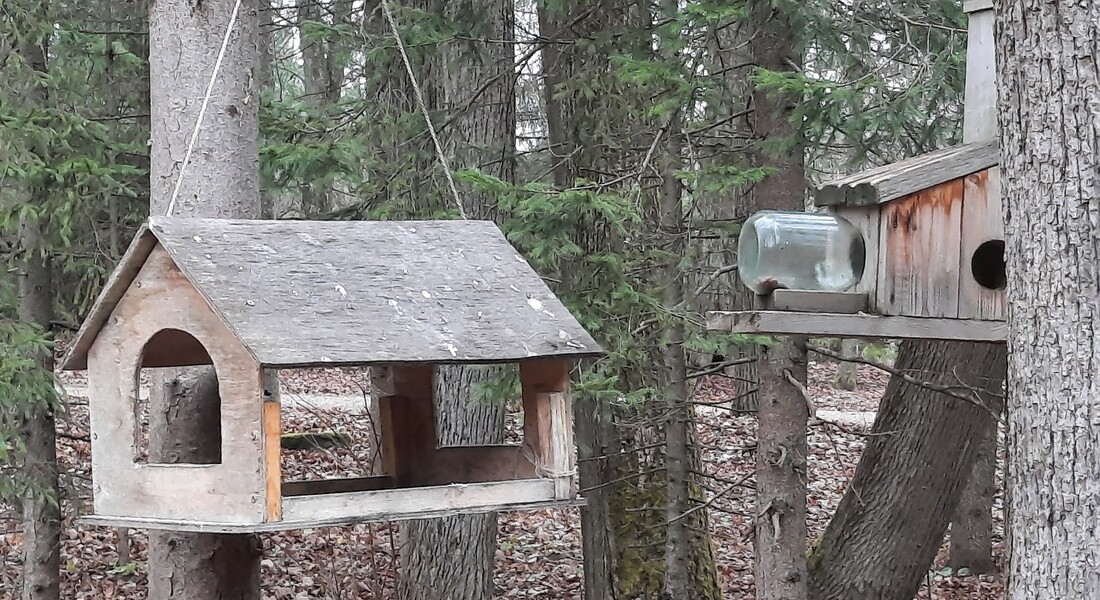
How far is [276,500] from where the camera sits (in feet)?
11.1

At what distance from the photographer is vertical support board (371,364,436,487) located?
4.95 metres

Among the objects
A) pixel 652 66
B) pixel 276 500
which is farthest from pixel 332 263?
pixel 652 66

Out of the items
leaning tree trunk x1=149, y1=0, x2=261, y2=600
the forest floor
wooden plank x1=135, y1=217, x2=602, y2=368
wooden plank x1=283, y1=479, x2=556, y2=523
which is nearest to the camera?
wooden plank x1=135, y1=217, x2=602, y2=368

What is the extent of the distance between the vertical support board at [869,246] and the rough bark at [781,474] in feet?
5.69

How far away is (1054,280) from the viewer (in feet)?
10.7

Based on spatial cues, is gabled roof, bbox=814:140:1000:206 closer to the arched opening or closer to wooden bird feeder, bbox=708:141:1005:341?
wooden bird feeder, bbox=708:141:1005:341

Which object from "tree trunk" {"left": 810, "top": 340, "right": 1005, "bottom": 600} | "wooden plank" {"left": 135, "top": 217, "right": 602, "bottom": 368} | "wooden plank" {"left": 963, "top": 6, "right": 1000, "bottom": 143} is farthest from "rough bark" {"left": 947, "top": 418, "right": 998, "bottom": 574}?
"wooden plank" {"left": 135, "top": 217, "right": 602, "bottom": 368}

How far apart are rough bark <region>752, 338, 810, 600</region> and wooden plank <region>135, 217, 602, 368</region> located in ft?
7.79

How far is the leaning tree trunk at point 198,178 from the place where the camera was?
175 inches

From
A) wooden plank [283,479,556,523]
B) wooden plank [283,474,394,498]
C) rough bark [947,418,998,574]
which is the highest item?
wooden plank [283,479,556,523]

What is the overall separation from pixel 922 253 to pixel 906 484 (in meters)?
3.86

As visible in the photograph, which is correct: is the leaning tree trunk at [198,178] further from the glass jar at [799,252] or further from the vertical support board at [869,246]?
the vertical support board at [869,246]

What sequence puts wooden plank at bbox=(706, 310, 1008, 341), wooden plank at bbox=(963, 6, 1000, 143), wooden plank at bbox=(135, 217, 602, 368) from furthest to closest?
wooden plank at bbox=(963, 6, 1000, 143) < wooden plank at bbox=(706, 310, 1008, 341) < wooden plank at bbox=(135, 217, 602, 368)

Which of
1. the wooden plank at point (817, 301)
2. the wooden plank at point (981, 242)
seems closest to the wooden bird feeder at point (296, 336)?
the wooden plank at point (817, 301)
